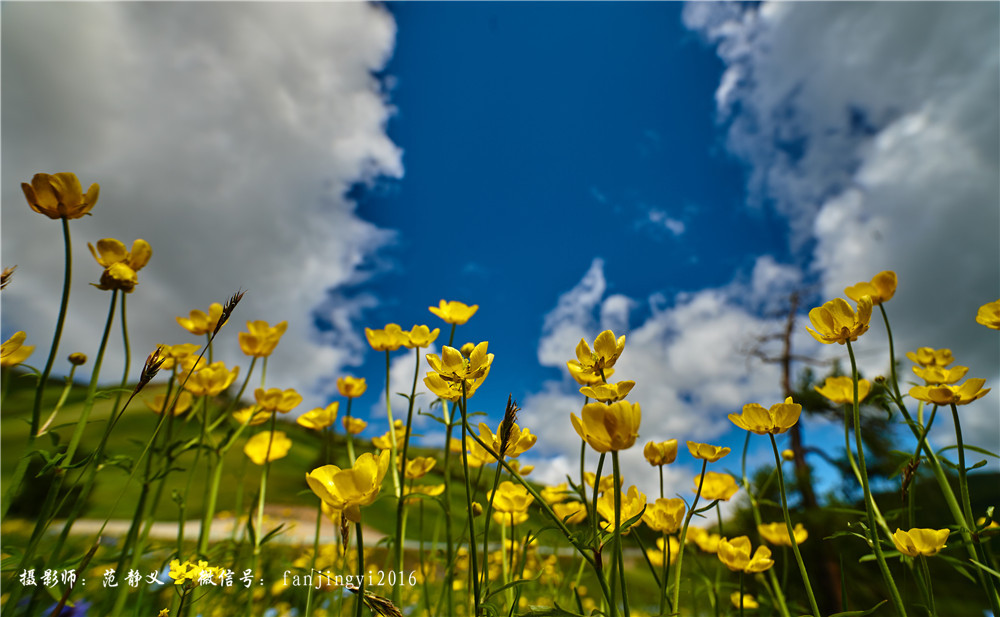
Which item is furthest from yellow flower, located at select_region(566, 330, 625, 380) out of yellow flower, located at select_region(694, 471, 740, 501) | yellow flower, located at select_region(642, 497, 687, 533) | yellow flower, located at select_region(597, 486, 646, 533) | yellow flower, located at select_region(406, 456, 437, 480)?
yellow flower, located at select_region(406, 456, 437, 480)

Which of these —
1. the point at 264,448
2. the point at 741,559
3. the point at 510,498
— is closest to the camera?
the point at 741,559

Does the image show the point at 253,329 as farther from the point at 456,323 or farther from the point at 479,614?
the point at 479,614

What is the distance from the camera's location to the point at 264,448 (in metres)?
1.58

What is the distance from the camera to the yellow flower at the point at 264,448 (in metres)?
1.50

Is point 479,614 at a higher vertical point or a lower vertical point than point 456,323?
lower

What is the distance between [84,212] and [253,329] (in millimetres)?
600

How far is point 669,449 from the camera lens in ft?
3.58

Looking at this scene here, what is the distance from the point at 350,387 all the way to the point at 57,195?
0.97 m

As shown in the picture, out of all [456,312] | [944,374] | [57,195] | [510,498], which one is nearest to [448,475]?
[510,498]

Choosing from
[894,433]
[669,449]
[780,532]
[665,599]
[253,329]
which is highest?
[894,433]

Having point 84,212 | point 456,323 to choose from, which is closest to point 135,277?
point 84,212

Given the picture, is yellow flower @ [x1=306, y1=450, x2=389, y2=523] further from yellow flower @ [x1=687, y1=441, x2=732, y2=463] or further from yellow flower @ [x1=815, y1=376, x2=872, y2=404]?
yellow flower @ [x1=815, y1=376, x2=872, y2=404]

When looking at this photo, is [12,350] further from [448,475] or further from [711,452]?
[711,452]

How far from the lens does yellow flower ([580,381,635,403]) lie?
0.77 m
